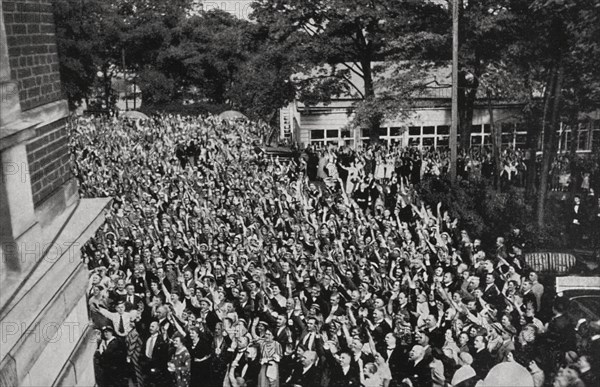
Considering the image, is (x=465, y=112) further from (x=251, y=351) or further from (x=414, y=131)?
(x=251, y=351)

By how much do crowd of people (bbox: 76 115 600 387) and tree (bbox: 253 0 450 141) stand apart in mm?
9275

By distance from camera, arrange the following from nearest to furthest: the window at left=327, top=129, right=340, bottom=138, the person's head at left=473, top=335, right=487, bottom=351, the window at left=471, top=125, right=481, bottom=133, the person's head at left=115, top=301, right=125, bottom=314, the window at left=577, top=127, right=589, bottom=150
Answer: the person's head at left=473, top=335, right=487, bottom=351 → the person's head at left=115, top=301, right=125, bottom=314 → the window at left=577, top=127, right=589, bottom=150 → the window at left=471, top=125, right=481, bottom=133 → the window at left=327, top=129, right=340, bottom=138

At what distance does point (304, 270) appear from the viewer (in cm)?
1055

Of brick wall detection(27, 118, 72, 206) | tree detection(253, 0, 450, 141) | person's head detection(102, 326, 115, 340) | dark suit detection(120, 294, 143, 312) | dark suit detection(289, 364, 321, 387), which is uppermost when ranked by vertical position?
tree detection(253, 0, 450, 141)

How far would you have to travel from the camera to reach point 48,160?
179 inches

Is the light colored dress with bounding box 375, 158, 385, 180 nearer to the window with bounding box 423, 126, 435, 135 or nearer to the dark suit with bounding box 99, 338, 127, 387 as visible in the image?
the window with bounding box 423, 126, 435, 135

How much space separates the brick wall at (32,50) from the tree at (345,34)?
1881 cm

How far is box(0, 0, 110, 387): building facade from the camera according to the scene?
3.69m

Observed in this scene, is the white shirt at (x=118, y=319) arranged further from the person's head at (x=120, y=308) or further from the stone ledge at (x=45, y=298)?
the stone ledge at (x=45, y=298)

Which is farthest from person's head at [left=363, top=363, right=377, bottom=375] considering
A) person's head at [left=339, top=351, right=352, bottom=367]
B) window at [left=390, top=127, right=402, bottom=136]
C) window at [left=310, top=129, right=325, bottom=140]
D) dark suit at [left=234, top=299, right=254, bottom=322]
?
window at [left=310, top=129, right=325, bottom=140]

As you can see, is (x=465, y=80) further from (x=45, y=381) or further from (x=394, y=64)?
(x=45, y=381)

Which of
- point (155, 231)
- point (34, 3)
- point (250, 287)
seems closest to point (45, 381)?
point (34, 3)

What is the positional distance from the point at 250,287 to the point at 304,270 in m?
1.03

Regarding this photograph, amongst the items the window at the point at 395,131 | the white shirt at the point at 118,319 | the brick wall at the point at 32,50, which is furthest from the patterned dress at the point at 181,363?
the window at the point at 395,131
